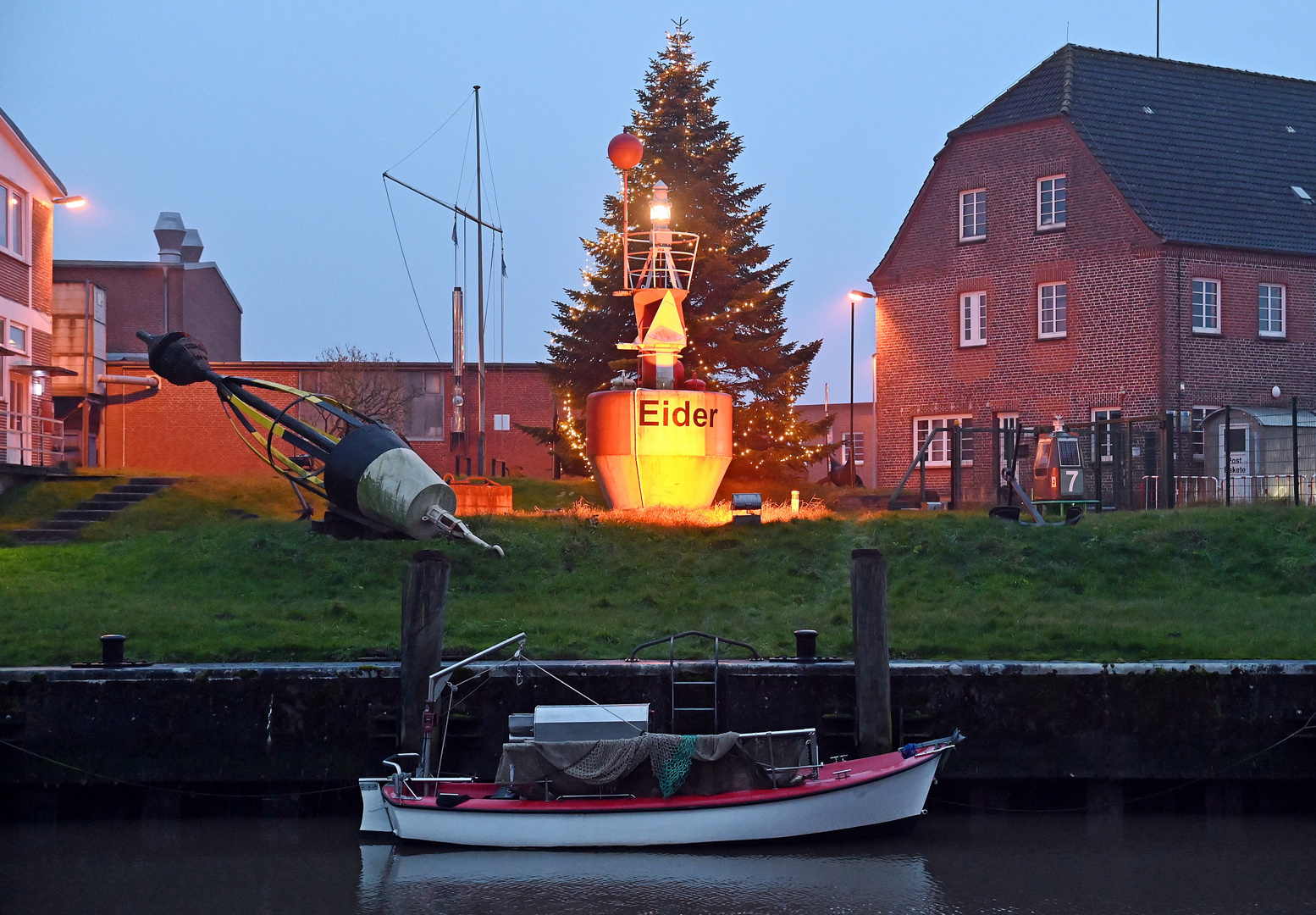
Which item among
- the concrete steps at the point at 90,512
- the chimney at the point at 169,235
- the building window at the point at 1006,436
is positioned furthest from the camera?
the chimney at the point at 169,235

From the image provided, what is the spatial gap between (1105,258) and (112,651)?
29095mm

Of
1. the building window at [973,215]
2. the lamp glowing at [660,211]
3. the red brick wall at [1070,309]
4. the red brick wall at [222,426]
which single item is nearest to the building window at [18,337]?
the red brick wall at [222,426]

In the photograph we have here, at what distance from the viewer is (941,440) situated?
4200 centimetres

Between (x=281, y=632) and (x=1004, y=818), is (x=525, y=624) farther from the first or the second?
(x=1004, y=818)

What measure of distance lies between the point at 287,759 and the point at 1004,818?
24.5 feet

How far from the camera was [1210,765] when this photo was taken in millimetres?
16172

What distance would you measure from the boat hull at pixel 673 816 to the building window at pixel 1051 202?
27694 mm

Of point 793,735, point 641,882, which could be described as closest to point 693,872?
point 641,882

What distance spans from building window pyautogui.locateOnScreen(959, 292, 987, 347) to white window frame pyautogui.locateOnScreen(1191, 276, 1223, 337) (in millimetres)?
5579

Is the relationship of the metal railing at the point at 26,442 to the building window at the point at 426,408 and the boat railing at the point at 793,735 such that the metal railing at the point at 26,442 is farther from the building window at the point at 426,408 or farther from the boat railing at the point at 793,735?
the boat railing at the point at 793,735

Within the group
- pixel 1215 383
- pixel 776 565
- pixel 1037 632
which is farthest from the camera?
pixel 1215 383

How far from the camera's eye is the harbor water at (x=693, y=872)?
1364 centimetres

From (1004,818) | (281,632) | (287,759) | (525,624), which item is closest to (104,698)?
(287,759)

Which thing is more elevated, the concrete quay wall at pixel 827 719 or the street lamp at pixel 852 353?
the street lamp at pixel 852 353
